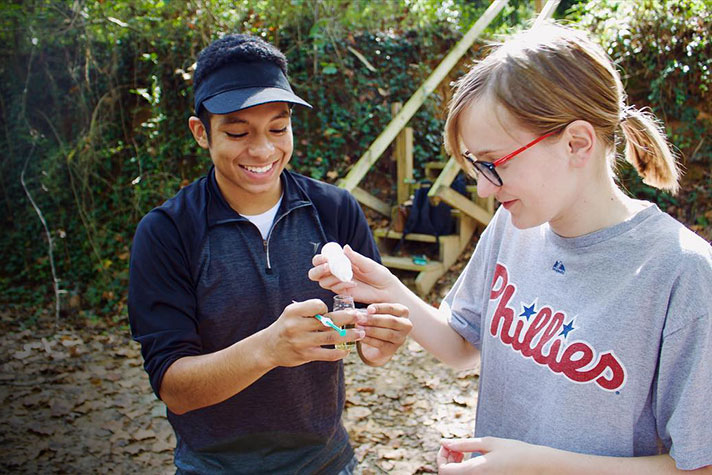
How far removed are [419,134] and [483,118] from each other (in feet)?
23.9

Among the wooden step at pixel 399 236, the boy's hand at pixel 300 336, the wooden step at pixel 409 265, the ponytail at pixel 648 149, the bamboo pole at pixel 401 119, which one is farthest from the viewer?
the wooden step at pixel 399 236

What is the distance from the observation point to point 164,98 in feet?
27.0

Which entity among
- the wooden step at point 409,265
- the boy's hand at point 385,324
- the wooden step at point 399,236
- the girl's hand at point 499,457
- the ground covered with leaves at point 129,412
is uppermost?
the boy's hand at point 385,324

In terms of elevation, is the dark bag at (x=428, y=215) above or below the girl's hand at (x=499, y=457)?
below

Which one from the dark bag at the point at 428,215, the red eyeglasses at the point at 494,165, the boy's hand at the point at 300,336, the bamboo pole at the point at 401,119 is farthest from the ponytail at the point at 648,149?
the dark bag at the point at 428,215

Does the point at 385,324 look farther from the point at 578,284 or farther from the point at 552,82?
the point at 552,82

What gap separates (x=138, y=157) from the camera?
8344 millimetres

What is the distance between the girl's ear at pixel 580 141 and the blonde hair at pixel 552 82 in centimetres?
2

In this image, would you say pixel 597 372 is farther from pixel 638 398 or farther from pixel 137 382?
pixel 137 382

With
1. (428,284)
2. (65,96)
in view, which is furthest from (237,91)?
(65,96)

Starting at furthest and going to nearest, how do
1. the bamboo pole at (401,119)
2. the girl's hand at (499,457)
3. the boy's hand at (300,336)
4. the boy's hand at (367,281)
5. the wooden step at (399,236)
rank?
the wooden step at (399,236), the bamboo pole at (401,119), the boy's hand at (367,281), the boy's hand at (300,336), the girl's hand at (499,457)

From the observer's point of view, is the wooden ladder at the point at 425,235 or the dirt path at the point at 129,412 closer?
the dirt path at the point at 129,412

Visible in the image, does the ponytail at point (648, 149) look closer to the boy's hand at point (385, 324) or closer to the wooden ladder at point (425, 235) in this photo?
the boy's hand at point (385, 324)

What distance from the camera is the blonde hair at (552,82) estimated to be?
1.44 m
